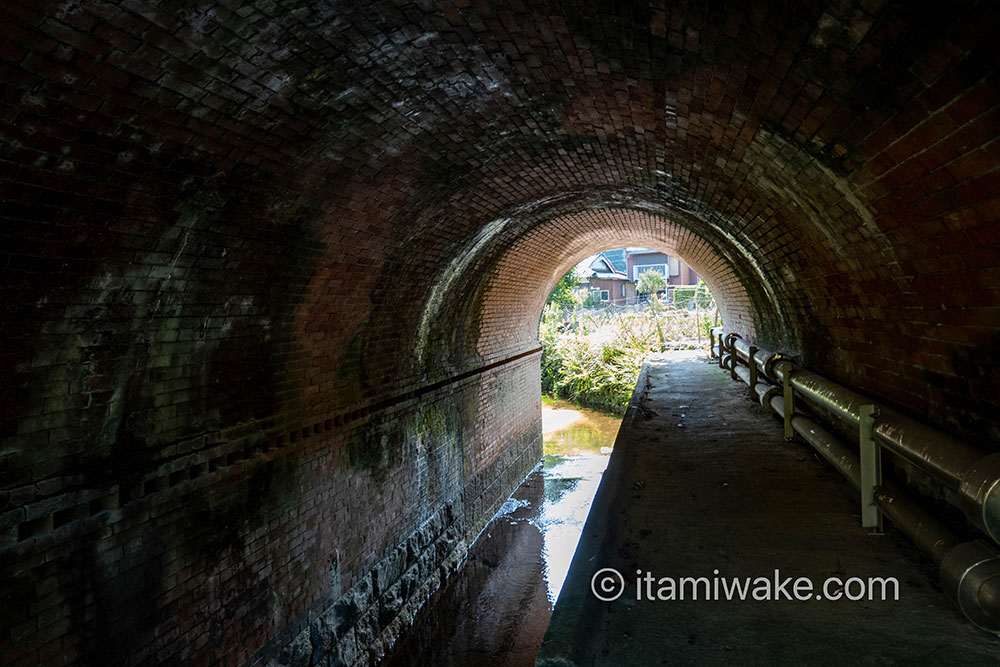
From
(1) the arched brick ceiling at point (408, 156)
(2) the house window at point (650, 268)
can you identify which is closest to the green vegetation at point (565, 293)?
(2) the house window at point (650, 268)

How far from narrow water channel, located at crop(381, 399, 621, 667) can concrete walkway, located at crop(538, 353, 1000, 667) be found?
4.49ft

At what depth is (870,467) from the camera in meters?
4.08

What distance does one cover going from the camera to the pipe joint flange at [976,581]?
262 cm

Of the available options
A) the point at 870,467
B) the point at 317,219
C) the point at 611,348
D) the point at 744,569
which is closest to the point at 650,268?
the point at 611,348

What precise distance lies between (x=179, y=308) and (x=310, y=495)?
249 cm

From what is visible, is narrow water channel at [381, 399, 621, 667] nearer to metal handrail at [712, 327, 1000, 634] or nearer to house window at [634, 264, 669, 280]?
metal handrail at [712, 327, 1000, 634]

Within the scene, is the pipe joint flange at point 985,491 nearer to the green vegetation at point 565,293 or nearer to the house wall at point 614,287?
the green vegetation at point 565,293

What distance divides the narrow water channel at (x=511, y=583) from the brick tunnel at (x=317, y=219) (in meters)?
0.98

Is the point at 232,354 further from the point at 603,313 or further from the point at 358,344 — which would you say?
the point at 603,313

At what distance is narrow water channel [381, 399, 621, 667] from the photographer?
7.17 metres

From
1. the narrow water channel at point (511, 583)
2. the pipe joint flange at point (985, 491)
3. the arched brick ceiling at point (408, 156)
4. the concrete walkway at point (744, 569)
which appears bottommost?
the narrow water channel at point (511, 583)

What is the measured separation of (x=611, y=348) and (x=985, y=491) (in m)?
19.7

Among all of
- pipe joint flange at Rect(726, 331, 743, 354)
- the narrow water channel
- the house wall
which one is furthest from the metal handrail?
the house wall

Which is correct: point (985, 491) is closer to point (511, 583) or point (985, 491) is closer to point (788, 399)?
point (788, 399)
